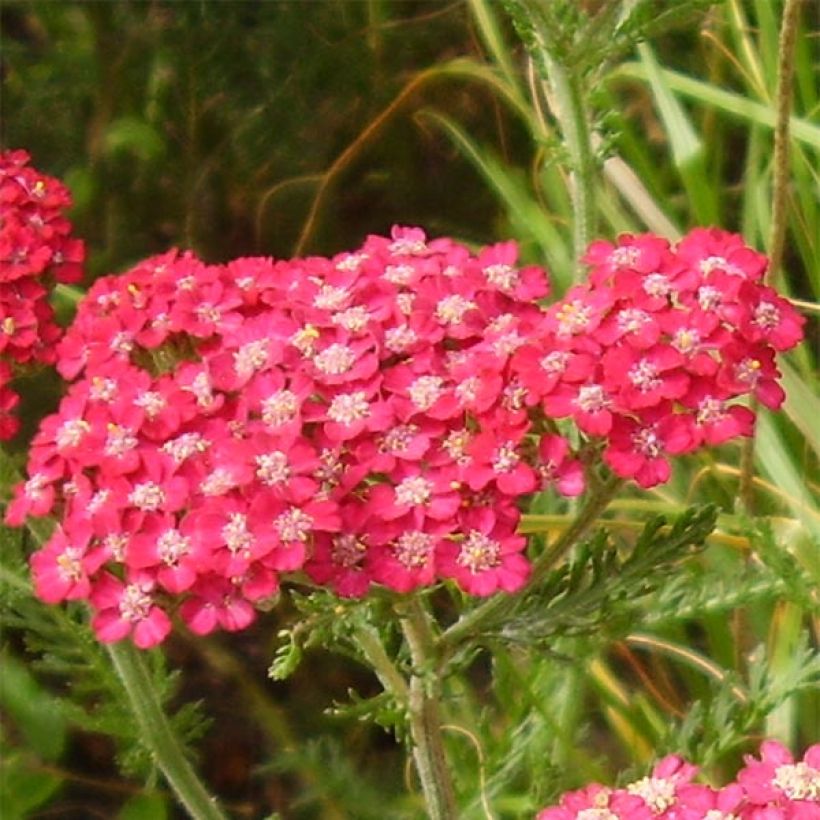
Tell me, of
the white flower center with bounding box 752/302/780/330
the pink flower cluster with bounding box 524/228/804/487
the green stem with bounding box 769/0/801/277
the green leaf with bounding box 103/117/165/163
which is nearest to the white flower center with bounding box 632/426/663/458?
the pink flower cluster with bounding box 524/228/804/487

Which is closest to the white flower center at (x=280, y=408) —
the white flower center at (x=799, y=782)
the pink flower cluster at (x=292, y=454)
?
the pink flower cluster at (x=292, y=454)

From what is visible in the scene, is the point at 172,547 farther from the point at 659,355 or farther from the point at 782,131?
the point at 782,131

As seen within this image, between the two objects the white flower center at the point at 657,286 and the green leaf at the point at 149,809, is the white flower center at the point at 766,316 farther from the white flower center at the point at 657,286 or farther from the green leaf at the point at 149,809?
the green leaf at the point at 149,809

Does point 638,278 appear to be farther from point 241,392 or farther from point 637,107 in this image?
point 637,107

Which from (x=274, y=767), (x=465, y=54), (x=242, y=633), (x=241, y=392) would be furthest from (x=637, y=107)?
(x=241, y=392)

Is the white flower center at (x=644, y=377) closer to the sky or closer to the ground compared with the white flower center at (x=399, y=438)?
closer to the sky

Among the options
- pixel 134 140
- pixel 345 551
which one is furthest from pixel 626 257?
pixel 134 140
